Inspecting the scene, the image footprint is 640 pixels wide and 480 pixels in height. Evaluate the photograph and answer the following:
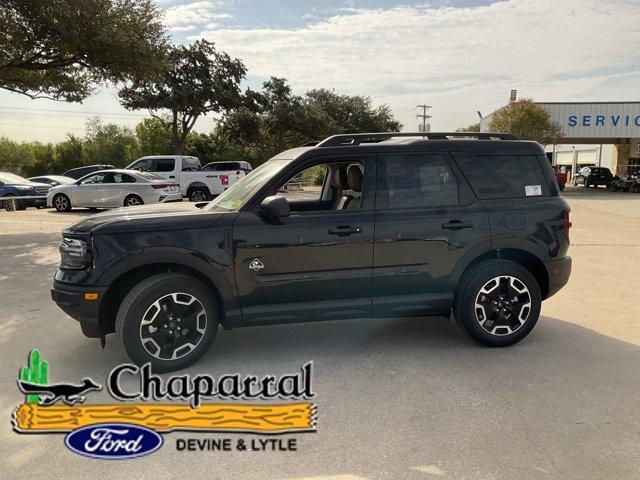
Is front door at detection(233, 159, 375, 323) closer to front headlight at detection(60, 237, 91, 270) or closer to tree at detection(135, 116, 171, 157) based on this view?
front headlight at detection(60, 237, 91, 270)

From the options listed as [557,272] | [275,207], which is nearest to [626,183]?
[557,272]

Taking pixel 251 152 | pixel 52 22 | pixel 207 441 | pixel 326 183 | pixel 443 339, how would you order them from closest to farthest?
pixel 207 441 → pixel 443 339 → pixel 326 183 → pixel 52 22 → pixel 251 152

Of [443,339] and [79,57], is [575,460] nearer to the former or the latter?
[443,339]

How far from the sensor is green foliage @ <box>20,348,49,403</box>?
3847mm

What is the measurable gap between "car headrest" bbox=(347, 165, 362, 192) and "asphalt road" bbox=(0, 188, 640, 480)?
4.79 feet

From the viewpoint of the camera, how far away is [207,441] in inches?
120

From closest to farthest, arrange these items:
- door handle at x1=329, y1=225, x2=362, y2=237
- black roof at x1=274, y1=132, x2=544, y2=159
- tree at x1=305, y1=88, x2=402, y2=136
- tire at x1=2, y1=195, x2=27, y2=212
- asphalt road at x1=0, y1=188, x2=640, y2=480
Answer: asphalt road at x1=0, y1=188, x2=640, y2=480 < door handle at x1=329, y1=225, x2=362, y2=237 < black roof at x1=274, y1=132, x2=544, y2=159 < tire at x1=2, y1=195, x2=27, y2=212 < tree at x1=305, y1=88, x2=402, y2=136

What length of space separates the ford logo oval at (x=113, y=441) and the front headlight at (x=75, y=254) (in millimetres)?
1289

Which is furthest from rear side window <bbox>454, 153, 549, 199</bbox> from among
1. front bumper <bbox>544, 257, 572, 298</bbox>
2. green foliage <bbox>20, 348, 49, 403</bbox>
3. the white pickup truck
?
the white pickup truck

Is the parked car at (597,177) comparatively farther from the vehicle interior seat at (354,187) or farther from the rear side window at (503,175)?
the vehicle interior seat at (354,187)

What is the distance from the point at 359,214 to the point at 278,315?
43.1 inches

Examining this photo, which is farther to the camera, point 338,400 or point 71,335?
point 71,335

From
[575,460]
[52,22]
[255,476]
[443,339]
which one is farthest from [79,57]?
[575,460]

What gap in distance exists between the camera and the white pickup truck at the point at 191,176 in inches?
722
